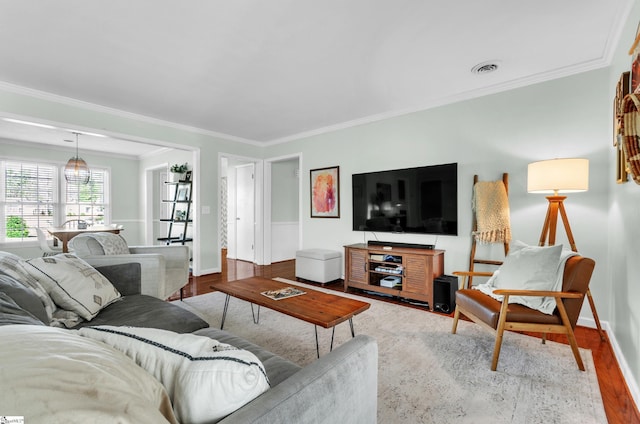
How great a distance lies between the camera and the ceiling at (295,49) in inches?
83.0

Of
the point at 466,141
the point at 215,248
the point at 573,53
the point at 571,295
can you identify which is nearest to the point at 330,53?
the point at 466,141

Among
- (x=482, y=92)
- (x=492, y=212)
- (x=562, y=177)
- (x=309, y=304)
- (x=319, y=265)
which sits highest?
(x=482, y=92)

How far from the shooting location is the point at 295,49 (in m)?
2.60

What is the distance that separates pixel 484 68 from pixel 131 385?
11.5 ft

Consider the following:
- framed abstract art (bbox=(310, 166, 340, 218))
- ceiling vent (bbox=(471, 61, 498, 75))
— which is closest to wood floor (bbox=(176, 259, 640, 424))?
framed abstract art (bbox=(310, 166, 340, 218))

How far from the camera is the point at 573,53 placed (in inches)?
105

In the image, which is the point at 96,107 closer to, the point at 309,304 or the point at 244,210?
the point at 244,210

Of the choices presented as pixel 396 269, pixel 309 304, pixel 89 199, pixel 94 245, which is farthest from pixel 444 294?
pixel 89 199

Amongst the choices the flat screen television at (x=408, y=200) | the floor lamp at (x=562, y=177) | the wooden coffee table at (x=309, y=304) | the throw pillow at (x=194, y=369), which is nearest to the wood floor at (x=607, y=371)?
the floor lamp at (x=562, y=177)

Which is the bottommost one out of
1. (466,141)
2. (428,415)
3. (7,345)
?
(428,415)

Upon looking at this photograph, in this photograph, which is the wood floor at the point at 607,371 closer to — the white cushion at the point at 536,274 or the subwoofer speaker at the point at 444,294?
the subwoofer speaker at the point at 444,294

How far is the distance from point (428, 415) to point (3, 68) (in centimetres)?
462

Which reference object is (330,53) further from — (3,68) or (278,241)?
(278,241)

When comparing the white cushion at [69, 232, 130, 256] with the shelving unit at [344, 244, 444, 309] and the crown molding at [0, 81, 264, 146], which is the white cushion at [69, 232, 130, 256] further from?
the shelving unit at [344, 244, 444, 309]
